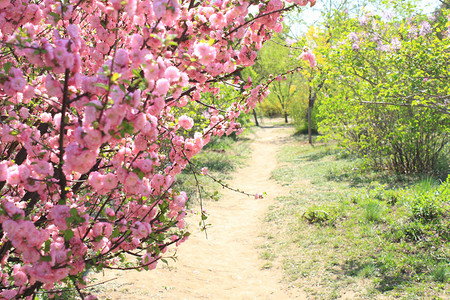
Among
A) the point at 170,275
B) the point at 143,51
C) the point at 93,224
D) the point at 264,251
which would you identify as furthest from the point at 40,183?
the point at 264,251

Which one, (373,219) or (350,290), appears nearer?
(350,290)

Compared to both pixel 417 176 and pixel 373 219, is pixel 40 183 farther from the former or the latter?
pixel 417 176

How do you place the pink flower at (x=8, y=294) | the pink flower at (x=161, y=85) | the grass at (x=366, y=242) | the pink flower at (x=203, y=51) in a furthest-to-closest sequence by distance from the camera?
the grass at (x=366, y=242), the pink flower at (x=8, y=294), the pink flower at (x=203, y=51), the pink flower at (x=161, y=85)

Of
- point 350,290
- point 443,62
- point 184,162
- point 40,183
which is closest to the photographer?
point 40,183

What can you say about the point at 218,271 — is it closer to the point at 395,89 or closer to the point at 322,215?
the point at 322,215

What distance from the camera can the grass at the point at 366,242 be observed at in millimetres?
3840

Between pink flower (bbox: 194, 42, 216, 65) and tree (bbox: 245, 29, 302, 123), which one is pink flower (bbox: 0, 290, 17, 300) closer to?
pink flower (bbox: 194, 42, 216, 65)

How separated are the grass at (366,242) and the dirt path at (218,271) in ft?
0.98

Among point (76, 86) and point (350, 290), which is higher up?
point (76, 86)

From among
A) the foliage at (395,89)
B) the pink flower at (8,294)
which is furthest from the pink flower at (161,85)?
the foliage at (395,89)

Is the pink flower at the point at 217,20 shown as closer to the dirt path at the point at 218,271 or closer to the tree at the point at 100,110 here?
the tree at the point at 100,110

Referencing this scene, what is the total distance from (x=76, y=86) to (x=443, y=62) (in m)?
4.89

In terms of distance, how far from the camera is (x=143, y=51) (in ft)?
4.58

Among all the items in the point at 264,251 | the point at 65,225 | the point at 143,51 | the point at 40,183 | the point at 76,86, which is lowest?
the point at 264,251
